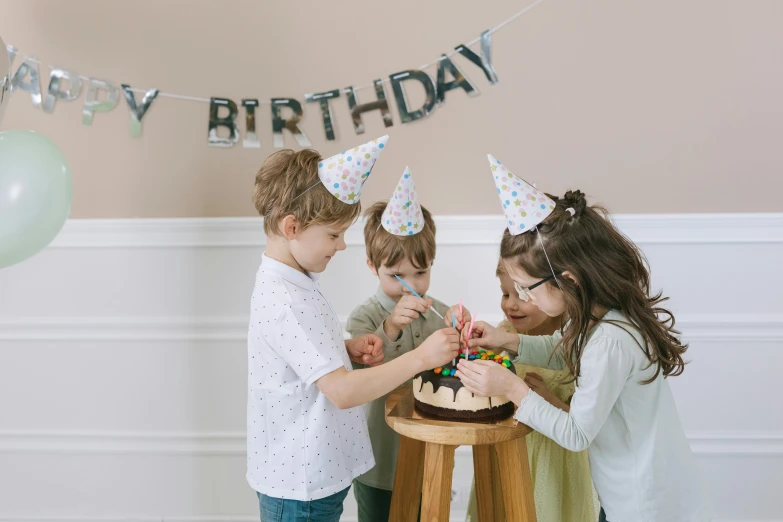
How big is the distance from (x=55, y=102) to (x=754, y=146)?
198cm

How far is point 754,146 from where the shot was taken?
1.99m

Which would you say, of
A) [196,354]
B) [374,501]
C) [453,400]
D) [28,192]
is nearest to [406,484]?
[374,501]

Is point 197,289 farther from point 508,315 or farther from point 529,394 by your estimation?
point 529,394

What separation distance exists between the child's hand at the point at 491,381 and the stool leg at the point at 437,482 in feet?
0.41

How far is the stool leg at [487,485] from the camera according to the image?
154 centimetres

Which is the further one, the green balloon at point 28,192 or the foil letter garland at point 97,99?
the foil letter garland at point 97,99

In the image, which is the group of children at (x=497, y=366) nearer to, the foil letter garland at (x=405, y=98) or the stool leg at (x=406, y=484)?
the stool leg at (x=406, y=484)

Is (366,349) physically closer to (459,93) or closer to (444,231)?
(444,231)

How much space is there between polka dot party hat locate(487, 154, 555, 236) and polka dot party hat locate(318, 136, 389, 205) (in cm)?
23

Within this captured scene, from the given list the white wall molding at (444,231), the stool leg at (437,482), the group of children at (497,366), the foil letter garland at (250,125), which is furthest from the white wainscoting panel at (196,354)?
the stool leg at (437,482)

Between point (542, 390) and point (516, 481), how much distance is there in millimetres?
213

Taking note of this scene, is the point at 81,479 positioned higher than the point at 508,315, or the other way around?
the point at 508,315

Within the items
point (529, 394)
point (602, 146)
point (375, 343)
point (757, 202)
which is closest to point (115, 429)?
point (375, 343)

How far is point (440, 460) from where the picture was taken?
127 centimetres
